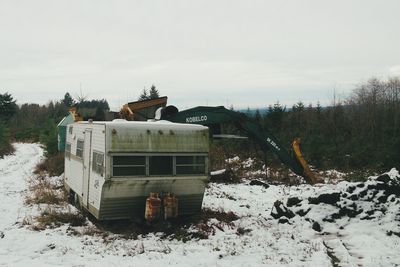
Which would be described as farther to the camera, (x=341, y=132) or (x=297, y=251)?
(x=341, y=132)

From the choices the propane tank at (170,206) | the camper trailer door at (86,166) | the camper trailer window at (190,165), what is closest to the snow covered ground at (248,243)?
the propane tank at (170,206)

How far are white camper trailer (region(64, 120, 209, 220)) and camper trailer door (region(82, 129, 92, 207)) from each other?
0.03m

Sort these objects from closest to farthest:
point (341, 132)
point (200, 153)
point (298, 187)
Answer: point (200, 153) → point (298, 187) → point (341, 132)

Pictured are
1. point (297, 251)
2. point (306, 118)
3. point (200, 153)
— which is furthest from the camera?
point (306, 118)

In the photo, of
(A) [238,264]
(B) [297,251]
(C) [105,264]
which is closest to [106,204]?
(C) [105,264]

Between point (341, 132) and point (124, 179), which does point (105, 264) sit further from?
point (341, 132)

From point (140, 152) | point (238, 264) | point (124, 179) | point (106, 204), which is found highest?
point (140, 152)

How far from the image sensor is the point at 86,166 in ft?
37.6

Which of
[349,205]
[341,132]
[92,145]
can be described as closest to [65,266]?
[92,145]

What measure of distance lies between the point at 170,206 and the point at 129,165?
4.80 ft

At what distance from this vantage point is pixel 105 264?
7.91 metres

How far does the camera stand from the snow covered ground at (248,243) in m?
8.12

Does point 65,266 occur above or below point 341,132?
below

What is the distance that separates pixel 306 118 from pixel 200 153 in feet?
101
